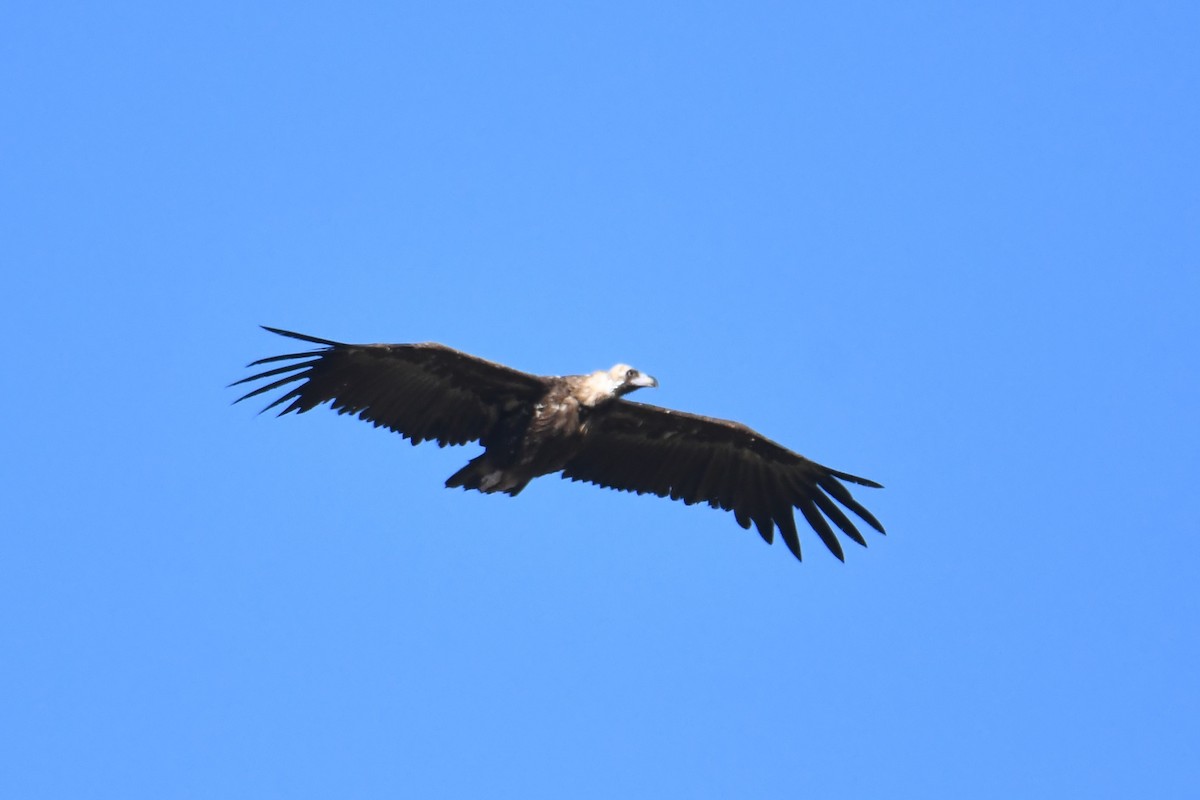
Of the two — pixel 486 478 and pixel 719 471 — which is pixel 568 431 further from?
pixel 719 471

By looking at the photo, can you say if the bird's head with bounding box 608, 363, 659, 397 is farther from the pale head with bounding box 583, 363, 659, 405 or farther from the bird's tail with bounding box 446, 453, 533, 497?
the bird's tail with bounding box 446, 453, 533, 497

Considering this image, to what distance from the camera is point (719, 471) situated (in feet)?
62.9

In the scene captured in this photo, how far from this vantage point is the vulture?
17.2m

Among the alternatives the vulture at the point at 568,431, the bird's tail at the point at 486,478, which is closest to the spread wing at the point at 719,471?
the vulture at the point at 568,431

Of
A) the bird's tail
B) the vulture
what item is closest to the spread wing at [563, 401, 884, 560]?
the vulture

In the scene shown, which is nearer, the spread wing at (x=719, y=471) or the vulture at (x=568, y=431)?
the vulture at (x=568, y=431)

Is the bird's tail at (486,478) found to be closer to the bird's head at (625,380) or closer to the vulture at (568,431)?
the vulture at (568,431)

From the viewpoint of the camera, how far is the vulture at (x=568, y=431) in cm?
1722

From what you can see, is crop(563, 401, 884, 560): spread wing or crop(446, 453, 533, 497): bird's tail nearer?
crop(446, 453, 533, 497): bird's tail

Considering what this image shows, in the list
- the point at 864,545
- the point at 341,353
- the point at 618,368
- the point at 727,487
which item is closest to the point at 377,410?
the point at 341,353

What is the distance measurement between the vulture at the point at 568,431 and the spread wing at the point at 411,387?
0.01 metres

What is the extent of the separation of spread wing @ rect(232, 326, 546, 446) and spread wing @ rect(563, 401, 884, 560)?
1.40 metres

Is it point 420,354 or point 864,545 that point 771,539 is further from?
point 420,354

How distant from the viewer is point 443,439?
1783cm
